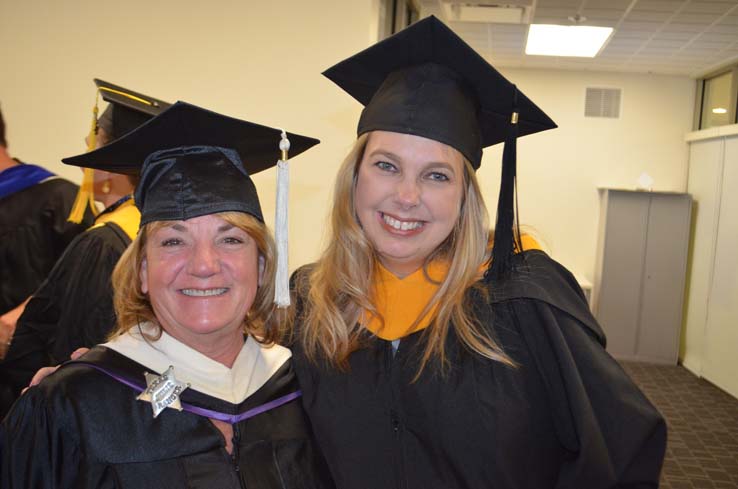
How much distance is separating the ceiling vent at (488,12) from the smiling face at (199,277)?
4458 millimetres

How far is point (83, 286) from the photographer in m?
2.38

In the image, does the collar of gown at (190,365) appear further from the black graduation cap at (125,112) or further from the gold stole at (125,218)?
the black graduation cap at (125,112)

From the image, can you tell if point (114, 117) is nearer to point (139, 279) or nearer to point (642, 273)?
point (139, 279)

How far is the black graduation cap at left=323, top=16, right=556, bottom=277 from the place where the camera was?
5.57 feet

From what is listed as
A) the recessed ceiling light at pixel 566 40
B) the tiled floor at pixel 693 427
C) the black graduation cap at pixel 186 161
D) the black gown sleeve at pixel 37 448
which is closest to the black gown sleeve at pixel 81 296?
the black graduation cap at pixel 186 161

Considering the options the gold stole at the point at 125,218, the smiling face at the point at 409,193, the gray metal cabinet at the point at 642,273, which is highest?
the smiling face at the point at 409,193

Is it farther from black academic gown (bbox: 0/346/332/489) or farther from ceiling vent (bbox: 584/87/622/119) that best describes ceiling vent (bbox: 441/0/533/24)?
black academic gown (bbox: 0/346/332/489)

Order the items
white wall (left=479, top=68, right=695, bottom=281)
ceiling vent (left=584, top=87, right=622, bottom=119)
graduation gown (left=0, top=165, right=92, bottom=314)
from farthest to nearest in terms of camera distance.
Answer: ceiling vent (left=584, top=87, right=622, bottom=119), white wall (left=479, top=68, right=695, bottom=281), graduation gown (left=0, top=165, right=92, bottom=314)

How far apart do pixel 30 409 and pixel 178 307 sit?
37cm

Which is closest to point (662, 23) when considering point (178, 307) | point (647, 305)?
point (647, 305)

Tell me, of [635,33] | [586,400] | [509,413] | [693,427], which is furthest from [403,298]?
[635,33]

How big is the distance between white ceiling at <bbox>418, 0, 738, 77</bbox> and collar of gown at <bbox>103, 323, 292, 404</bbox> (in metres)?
4.56

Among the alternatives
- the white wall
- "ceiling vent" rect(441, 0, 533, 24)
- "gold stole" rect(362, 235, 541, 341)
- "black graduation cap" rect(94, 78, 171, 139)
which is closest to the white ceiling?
"ceiling vent" rect(441, 0, 533, 24)

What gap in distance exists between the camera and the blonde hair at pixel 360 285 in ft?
5.26
